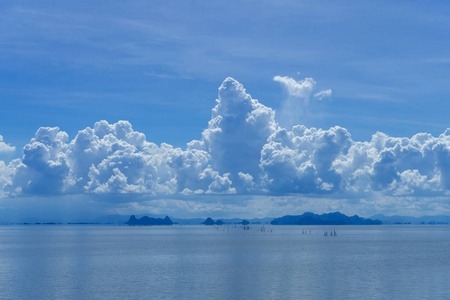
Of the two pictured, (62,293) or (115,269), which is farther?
(115,269)

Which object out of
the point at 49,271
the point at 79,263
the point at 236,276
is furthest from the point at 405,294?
the point at 79,263

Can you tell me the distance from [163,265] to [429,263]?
44.9 metres

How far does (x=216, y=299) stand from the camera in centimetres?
5356

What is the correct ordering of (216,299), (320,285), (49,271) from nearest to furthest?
(216,299)
(320,285)
(49,271)

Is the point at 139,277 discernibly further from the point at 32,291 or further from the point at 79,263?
the point at 79,263

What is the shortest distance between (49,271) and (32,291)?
20.7 m

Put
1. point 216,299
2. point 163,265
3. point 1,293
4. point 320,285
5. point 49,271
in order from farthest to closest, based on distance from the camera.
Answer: point 163,265, point 49,271, point 320,285, point 1,293, point 216,299

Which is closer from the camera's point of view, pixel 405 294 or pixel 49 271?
pixel 405 294

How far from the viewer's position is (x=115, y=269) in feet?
265

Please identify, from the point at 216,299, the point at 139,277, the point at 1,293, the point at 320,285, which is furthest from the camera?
the point at 139,277

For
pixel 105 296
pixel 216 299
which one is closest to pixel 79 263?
pixel 105 296

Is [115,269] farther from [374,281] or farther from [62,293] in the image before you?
[374,281]

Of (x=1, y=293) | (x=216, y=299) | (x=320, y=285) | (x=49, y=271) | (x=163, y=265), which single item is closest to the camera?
(x=216, y=299)

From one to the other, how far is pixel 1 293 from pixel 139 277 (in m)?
18.0
